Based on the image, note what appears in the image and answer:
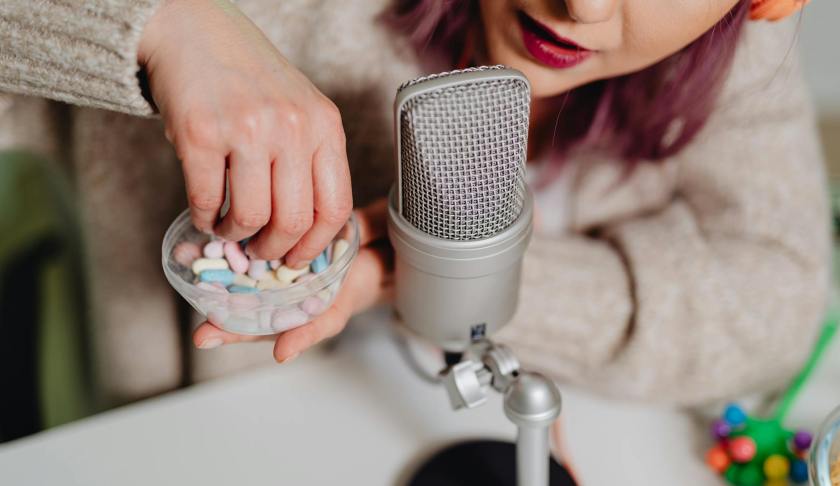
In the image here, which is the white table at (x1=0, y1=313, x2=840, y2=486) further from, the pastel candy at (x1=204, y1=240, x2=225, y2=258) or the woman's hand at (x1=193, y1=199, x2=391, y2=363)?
the pastel candy at (x1=204, y1=240, x2=225, y2=258)

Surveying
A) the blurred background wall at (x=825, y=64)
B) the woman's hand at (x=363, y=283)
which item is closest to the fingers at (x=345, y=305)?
the woman's hand at (x=363, y=283)

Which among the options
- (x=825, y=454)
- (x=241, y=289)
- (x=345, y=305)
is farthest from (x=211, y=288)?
(x=825, y=454)

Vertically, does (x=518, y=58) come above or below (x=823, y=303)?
above

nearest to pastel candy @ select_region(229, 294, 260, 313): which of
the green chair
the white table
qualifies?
the white table

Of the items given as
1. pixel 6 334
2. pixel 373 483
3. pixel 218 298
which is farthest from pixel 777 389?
pixel 6 334

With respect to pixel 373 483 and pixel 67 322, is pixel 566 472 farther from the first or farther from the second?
pixel 67 322

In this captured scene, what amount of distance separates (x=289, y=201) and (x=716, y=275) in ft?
1.47

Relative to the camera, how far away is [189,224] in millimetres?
523

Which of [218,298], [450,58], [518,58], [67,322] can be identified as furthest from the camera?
[67,322]

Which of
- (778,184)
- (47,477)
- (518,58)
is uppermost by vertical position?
(518,58)

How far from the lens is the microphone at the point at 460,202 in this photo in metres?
0.40

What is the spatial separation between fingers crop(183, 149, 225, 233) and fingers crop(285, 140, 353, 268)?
50 millimetres

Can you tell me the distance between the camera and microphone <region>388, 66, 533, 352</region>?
403mm

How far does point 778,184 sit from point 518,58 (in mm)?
331
